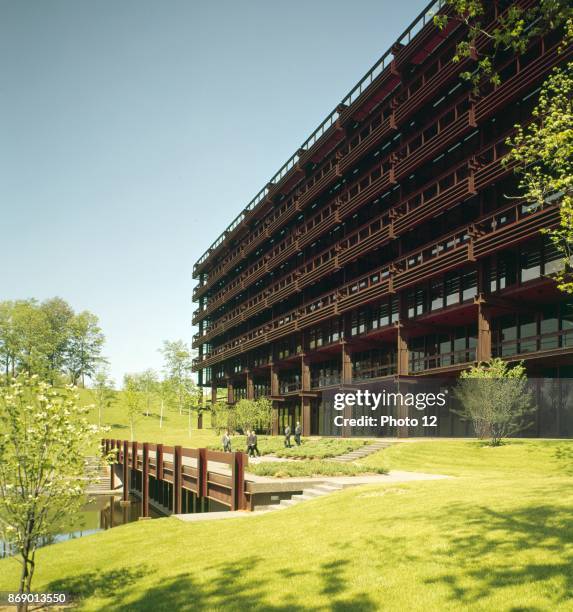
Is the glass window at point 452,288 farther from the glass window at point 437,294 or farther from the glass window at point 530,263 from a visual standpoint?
the glass window at point 530,263

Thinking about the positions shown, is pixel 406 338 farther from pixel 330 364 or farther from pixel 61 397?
pixel 61 397

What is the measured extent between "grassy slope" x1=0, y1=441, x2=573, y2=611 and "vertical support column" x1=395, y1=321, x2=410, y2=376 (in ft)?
70.7

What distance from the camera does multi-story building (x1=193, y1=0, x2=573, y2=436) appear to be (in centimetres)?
3300

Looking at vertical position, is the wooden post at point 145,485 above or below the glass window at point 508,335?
Result: below

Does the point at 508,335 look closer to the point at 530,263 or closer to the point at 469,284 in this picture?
the point at 469,284

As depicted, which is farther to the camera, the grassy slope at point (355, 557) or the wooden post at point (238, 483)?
the wooden post at point (238, 483)

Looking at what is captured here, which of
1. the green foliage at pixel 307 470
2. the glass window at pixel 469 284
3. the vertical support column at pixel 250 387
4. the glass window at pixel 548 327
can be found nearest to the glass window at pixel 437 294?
the glass window at pixel 469 284

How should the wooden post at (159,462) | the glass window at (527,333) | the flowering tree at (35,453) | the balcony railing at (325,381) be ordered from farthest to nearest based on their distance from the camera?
1. the balcony railing at (325,381)
2. the glass window at (527,333)
3. the wooden post at (159,462)
4. the flowering tree at (35,453)

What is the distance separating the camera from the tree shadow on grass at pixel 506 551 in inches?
329

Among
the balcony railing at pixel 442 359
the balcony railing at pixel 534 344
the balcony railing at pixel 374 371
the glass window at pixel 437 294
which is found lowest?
the balcony railing at pixel 374 371

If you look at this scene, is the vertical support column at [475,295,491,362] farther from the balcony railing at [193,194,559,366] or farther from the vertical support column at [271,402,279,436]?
the vertical support column at [271,402,279,436]

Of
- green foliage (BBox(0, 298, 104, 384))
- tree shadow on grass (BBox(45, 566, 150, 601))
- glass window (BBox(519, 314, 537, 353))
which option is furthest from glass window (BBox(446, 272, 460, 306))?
green foliage (BBox(0, 298, 104, 384))

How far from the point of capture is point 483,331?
3303 centimetres

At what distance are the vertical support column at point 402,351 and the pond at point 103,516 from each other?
17359mm
